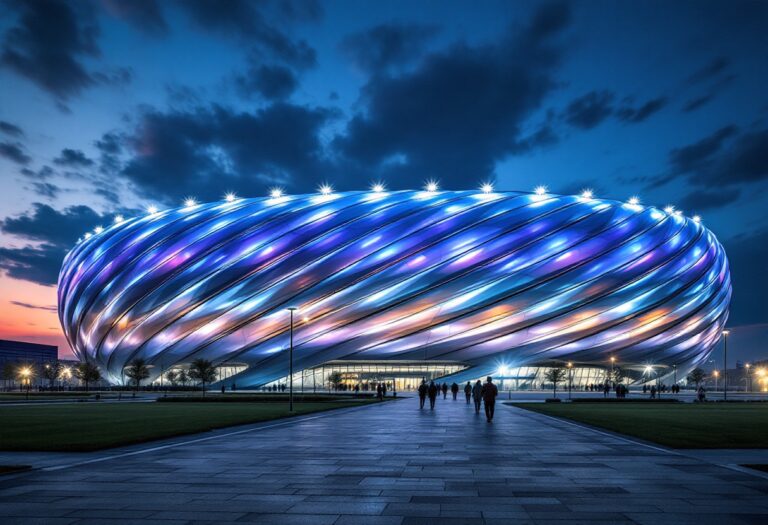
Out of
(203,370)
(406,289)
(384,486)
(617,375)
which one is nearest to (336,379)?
(406,289)

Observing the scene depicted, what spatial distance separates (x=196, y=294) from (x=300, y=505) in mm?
57282

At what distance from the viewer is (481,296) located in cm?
6103

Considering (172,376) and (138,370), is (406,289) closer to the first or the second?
(172,376)

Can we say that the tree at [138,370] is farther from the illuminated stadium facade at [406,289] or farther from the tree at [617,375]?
the tree at [617,375]

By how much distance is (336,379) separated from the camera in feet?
220

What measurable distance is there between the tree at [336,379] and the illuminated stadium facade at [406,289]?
3.77ft

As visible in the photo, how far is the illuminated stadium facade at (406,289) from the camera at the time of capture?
6094 centimetres

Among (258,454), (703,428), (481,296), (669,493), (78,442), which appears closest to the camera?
(669,493)

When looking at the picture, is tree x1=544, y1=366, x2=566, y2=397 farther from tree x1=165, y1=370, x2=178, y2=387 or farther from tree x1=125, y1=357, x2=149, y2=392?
tree x1=125, y1=357, x2=149, y2=392

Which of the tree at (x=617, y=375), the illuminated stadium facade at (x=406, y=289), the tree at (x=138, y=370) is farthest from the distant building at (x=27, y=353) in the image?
the tree at (x=617, y=375)

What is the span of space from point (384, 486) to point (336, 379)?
2273 inches

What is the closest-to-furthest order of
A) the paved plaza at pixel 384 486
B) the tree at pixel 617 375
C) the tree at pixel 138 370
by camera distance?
the paved plaza at pixel 384 486 → the tree at pixel 138 370 → the tree at pixel 617 375

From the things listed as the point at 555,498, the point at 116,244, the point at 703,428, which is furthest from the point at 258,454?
the point at 116,244

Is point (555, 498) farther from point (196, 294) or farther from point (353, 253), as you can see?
point (196, 294)
